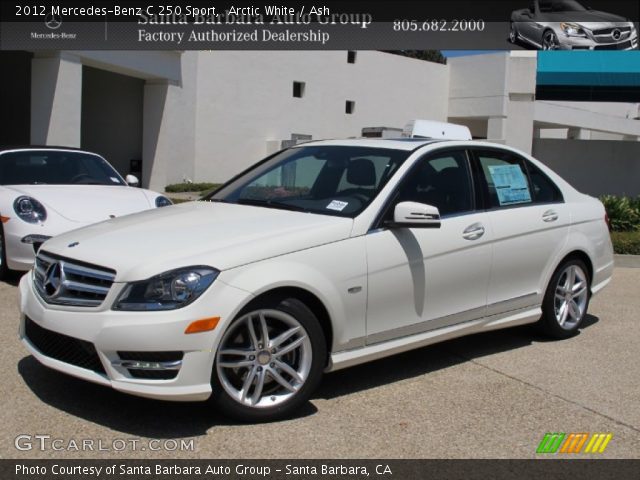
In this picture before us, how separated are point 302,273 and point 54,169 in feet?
17.5

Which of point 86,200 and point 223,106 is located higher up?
point 223,106

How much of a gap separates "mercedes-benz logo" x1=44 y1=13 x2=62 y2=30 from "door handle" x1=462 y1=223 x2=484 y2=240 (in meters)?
13.9

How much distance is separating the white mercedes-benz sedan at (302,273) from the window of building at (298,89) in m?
22.1

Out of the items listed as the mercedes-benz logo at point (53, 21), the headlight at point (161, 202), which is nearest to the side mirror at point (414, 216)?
the headlight at point (161, 202)

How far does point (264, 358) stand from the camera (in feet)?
12.9

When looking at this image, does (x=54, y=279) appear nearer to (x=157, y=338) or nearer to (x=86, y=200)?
(x=157, y=338)

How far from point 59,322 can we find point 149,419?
73 cm

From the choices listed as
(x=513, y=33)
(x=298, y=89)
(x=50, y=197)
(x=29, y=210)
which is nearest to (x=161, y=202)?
(x=50, y=197)

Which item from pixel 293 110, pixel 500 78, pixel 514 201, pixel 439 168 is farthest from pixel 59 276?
pixel 500 78

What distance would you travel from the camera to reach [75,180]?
8.24 meters

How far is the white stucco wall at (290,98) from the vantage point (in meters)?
23.8

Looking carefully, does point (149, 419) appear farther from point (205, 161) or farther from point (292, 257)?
point (205, 161)

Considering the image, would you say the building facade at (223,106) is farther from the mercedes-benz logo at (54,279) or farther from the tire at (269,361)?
the tire at (269,361)

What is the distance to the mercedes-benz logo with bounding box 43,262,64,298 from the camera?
12.9ft
